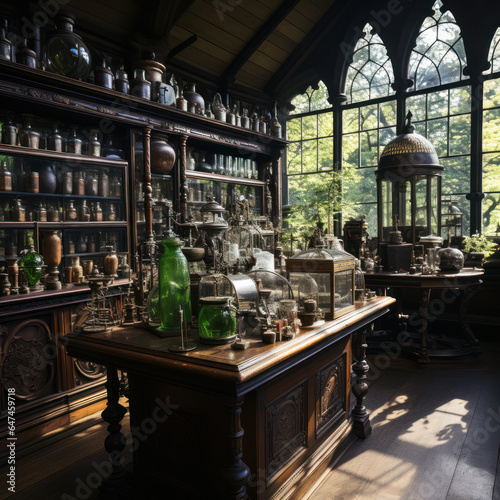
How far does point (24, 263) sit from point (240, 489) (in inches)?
94.5

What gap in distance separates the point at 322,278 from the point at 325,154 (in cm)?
500

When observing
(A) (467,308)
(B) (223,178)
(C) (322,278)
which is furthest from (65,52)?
(A) (467,308)

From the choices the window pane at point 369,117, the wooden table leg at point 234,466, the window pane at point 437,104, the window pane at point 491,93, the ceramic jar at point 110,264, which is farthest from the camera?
the window pane at point 369,117

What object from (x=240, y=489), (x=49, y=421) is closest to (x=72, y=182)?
(x=49, y=421)

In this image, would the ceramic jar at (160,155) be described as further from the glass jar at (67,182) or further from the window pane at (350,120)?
the window pane at (350,120)

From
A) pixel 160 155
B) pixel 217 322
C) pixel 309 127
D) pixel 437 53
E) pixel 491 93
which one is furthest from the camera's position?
pixel 309 127

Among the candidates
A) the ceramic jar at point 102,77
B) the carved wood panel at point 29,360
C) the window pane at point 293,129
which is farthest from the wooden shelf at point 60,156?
the window pane at point 293,129

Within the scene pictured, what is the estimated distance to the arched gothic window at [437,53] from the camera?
18.0ft

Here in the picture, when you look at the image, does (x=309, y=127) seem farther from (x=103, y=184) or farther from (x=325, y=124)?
(x=103, y=184)

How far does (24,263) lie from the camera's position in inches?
119

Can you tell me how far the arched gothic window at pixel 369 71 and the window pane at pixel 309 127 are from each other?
25.4 inches

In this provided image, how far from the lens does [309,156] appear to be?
22.4 feet

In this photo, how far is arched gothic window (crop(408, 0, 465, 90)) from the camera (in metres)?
5.48

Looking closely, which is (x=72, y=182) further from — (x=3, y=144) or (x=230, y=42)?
(x=230, y=42)
